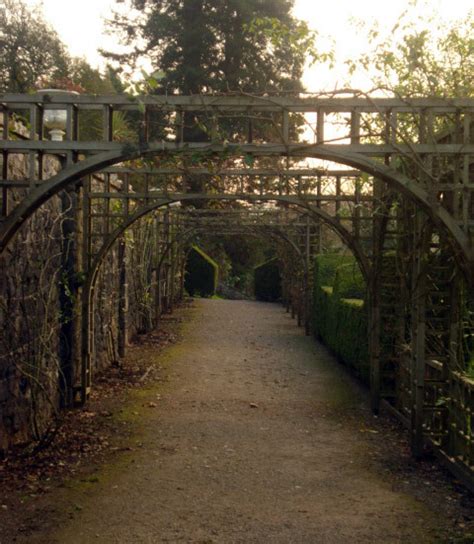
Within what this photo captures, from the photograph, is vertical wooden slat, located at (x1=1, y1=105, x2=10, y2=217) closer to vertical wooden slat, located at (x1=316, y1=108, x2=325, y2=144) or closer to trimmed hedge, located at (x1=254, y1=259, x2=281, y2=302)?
vertical wooden slat, located at (x1=316, y1=108, x2=325, y2=144)

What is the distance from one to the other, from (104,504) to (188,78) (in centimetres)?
1993

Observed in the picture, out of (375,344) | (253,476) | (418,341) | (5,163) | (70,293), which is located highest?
(5,163)

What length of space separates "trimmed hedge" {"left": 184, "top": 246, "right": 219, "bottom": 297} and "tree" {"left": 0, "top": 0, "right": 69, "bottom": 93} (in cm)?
942

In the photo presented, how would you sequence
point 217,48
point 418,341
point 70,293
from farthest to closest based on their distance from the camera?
point 217,48 < point 70,293 < point 418,341

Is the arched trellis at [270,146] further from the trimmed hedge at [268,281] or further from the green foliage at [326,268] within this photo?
the trimmed hedge at [268,281]

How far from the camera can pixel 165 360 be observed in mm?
13336

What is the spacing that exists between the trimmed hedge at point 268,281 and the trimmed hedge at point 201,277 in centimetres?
181

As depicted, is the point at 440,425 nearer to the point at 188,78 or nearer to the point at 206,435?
the point at 206,435

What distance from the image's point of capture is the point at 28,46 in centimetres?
2734

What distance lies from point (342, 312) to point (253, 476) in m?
6.45

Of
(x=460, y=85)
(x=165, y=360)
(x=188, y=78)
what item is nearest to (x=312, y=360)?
(x=165, y=360)

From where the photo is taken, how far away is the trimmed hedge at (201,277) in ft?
110

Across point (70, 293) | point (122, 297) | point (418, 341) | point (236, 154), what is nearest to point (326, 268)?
point (122, 297)

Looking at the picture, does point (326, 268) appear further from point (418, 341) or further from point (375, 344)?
point (418, 341)
